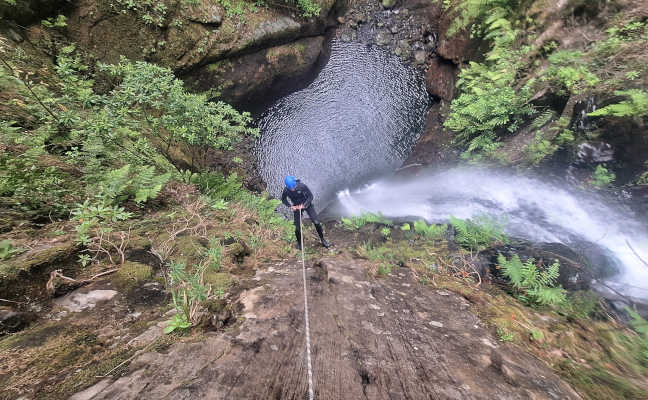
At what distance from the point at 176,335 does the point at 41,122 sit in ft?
16.1

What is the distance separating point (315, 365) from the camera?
201cm

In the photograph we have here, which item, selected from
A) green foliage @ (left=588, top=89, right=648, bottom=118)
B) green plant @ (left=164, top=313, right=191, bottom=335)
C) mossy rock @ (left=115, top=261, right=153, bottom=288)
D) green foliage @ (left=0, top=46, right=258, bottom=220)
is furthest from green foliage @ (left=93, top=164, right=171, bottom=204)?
green foliage @ (left=588, top=89, right=648, bottom=118)

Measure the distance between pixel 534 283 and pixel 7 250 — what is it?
6932 mm

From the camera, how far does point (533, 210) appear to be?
6.58 metres

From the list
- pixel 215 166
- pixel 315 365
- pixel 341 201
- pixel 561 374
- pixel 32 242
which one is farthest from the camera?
pixel 341 201

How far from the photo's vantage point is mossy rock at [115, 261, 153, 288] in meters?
2.80

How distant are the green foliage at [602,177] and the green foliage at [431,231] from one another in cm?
354

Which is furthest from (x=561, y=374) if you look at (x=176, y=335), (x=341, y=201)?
(x=341, y=201)

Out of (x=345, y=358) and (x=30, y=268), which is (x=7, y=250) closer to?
(x=30, y=268)

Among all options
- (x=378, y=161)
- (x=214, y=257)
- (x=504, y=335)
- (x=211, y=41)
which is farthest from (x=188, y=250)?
(x=378, y=161)

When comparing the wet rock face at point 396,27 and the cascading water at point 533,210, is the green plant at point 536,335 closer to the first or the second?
the cascading water at point 533,210

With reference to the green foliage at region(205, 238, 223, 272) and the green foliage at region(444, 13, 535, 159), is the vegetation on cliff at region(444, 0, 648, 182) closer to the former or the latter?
the green foliage at region(444, 13, 535, 159)

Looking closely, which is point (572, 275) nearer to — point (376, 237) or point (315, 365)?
point (376, 237)

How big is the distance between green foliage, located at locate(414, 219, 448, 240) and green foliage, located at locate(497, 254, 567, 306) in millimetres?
1640
